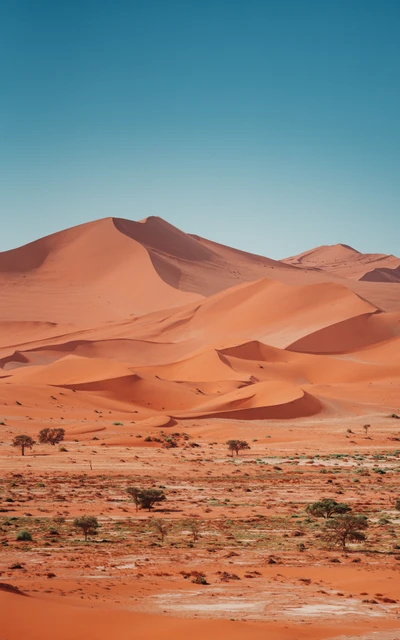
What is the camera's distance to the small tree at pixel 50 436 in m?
43.3

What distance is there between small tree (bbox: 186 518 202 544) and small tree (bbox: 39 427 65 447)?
2233 cm

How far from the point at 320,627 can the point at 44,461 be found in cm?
2752

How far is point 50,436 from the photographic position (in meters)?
43.4

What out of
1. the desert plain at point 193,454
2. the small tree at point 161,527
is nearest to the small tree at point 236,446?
the desert plain at point 193,454

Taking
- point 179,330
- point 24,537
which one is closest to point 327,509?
point 24,537

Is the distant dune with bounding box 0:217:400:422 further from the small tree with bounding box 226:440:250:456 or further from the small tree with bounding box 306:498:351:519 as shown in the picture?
the small tree with bounding box 306:498:351:519

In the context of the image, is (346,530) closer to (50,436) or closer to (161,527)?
(161,527)

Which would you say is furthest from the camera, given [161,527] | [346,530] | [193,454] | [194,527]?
[193,454]

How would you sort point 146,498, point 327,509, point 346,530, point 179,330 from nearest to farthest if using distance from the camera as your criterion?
point 346,530
point 327,509
point 146,498
point 179,330

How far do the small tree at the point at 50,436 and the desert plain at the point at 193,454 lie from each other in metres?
0.75

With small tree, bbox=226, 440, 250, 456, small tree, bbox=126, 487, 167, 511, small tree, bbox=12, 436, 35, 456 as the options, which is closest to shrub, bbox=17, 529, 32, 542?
small tree, bbox=126, 487, 167, 511

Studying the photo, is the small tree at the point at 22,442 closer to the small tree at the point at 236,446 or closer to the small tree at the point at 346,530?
the small tree at the point at 236,446

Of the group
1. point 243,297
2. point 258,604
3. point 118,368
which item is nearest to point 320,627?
point 258,604

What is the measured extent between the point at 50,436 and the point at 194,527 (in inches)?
952
